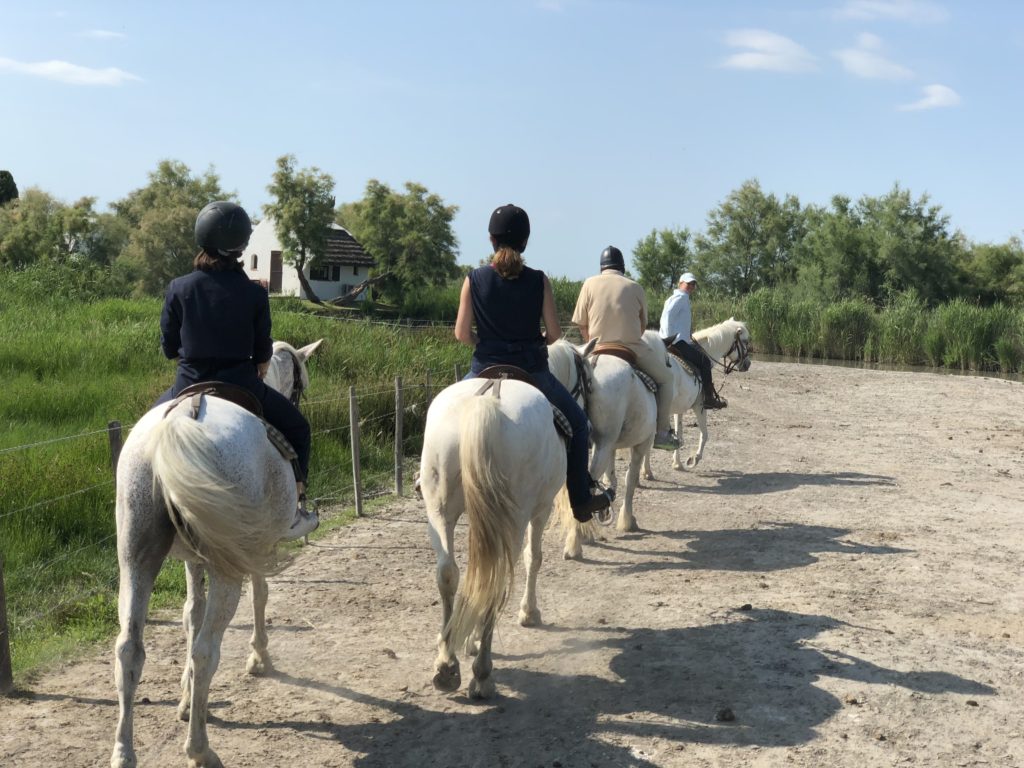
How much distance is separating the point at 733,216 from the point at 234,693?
79971 millimetres

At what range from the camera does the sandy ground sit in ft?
16.0

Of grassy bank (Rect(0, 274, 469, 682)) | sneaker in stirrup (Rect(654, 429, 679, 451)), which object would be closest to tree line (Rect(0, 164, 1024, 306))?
grassy bank (Rect(0, 274, 469, 682))

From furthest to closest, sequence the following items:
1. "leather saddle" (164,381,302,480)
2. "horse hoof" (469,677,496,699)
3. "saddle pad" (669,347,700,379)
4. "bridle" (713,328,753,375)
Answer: "bridle" (713,328,753,375)
"saddle pad" (669,347,700,379)
"horse hoof" (469,677,496,699)
"leather saddle" (164,381,302,480)

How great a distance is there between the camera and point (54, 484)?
359 inches

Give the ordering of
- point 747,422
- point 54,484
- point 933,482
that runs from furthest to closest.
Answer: point 747,422, point 933,482, point 54,484

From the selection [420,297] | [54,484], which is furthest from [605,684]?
[420,297]

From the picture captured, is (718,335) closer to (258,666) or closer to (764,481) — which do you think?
(764,481)

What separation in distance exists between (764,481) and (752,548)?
3.78 meters

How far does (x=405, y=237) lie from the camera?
67.4 metres

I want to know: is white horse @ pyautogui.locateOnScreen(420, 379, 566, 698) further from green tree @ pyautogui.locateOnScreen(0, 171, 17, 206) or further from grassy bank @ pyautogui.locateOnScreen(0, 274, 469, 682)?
green tree @ pyautogui.locateOnScreen(0, 171, 17, 206)

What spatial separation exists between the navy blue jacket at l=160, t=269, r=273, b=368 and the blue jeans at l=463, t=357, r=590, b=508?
1603mm

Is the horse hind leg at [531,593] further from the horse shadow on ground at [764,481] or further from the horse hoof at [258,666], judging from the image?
the horse shadow on ground at [764,481]

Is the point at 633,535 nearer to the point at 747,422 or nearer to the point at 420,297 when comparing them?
the point at 747,422

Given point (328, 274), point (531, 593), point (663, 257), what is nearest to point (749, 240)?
point (663, 257)
